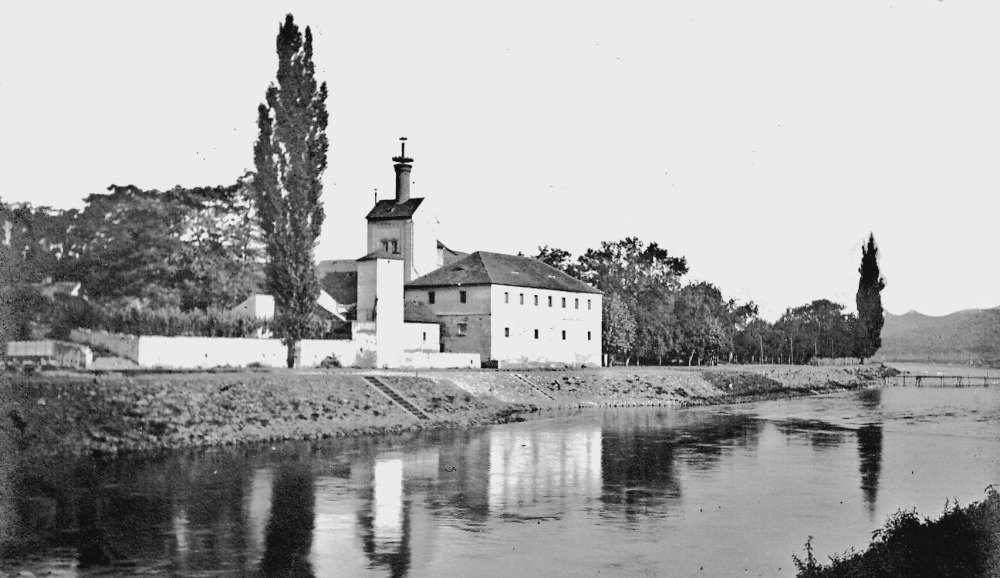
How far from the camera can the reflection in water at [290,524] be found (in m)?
19.9

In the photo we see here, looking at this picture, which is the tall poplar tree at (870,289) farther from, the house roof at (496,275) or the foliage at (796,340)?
the house roof at (496,275)

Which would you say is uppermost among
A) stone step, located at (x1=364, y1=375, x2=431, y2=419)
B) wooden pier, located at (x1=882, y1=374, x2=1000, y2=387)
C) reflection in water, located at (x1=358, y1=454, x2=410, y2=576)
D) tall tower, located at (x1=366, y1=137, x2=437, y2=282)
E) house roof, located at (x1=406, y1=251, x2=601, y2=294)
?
tall tower, located at (x1=366, y1=137, x2=437, y2=282)

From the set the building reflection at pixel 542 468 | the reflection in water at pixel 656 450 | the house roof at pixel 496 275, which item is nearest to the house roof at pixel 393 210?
the house roof at pixel 496 275

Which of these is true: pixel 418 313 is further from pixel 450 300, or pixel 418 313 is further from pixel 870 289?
pixel 870 289

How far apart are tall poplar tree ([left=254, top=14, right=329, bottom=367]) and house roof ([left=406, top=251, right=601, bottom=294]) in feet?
86.9

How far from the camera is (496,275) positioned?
256ft

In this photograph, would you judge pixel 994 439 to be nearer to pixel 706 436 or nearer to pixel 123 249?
pixel 706 436

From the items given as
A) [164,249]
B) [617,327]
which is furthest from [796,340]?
[164,249]

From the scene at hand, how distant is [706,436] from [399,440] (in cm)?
1455

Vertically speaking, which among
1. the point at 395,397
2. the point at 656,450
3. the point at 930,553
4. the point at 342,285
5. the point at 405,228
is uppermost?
the point at 405,228

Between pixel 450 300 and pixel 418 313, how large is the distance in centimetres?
288

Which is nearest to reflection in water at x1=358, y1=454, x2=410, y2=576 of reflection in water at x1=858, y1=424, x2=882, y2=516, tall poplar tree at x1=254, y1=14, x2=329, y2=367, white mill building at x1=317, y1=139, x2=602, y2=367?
reflection in water at x1=858, y1=424, x2=882, y2=516

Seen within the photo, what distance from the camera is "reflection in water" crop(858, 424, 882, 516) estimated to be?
29.8m

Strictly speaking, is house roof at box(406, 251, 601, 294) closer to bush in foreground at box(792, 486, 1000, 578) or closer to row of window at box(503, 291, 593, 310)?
row of window at box(503, 291, 593, 310)
